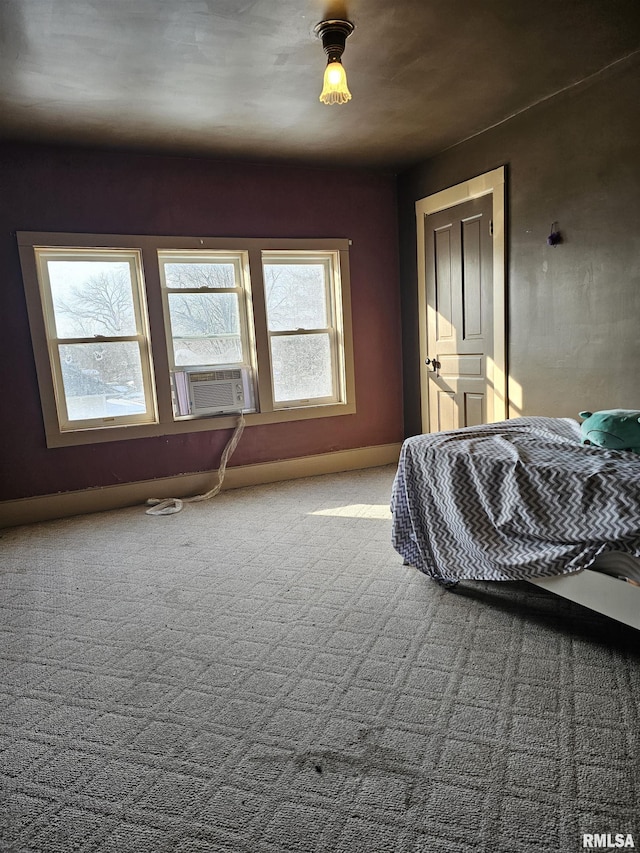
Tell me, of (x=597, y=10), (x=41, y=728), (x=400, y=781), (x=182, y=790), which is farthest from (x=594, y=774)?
(x=597, y=10)

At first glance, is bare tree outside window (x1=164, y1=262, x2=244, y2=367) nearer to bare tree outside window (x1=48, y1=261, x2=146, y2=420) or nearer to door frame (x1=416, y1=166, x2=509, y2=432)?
bare tree outside window (x1=48, y1=261, x2=146, y2=420)

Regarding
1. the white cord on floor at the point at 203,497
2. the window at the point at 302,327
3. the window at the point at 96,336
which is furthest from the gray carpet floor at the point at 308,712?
the window at the point at 302,327

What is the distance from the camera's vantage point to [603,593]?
1.86 metres

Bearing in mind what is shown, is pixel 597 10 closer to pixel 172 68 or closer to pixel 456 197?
pixel 456 197

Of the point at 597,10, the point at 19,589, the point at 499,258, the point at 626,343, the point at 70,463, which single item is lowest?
the point at 19,589

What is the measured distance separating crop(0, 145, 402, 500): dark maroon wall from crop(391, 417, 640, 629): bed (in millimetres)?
2351

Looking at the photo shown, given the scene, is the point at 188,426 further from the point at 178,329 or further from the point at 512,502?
the point at 512,502

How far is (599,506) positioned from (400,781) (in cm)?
113

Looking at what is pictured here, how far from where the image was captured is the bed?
6.00 feet

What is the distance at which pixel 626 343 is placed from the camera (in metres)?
3.04

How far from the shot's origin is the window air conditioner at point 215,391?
4359 mm

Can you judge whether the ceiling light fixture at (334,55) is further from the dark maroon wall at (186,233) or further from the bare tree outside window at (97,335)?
the bare tree outside window at (97,335)

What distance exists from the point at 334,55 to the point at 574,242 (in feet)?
6.06

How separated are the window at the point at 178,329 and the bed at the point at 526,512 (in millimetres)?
2323
